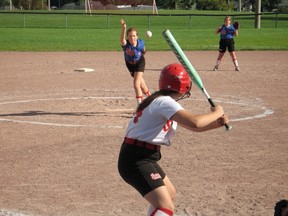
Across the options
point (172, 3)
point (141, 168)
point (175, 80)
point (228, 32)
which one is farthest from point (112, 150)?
point (172, 3)

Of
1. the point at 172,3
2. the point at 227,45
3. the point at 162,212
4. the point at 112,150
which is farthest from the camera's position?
the point at 172,3

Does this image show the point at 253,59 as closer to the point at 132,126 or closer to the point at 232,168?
the point at 232,168

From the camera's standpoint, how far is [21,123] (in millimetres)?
12648

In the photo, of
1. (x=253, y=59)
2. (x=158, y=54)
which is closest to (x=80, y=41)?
(x=158, y=54)

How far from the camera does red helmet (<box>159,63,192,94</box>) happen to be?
5.46m

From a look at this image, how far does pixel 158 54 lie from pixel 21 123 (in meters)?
17.8

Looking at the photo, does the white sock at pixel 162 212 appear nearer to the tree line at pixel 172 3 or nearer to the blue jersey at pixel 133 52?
the blue jersey at pixel 133 52

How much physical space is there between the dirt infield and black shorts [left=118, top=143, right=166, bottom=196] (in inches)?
67.4

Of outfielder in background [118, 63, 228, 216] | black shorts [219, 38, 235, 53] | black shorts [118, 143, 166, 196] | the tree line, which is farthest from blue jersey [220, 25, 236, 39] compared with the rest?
the tree line

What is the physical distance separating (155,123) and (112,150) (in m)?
4.94

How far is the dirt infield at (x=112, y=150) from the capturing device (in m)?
7.57

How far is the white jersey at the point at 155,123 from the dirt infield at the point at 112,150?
6.26 feet

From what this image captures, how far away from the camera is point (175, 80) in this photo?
17.9 feet

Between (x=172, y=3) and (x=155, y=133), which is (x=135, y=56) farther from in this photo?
(x=172, y=3)
